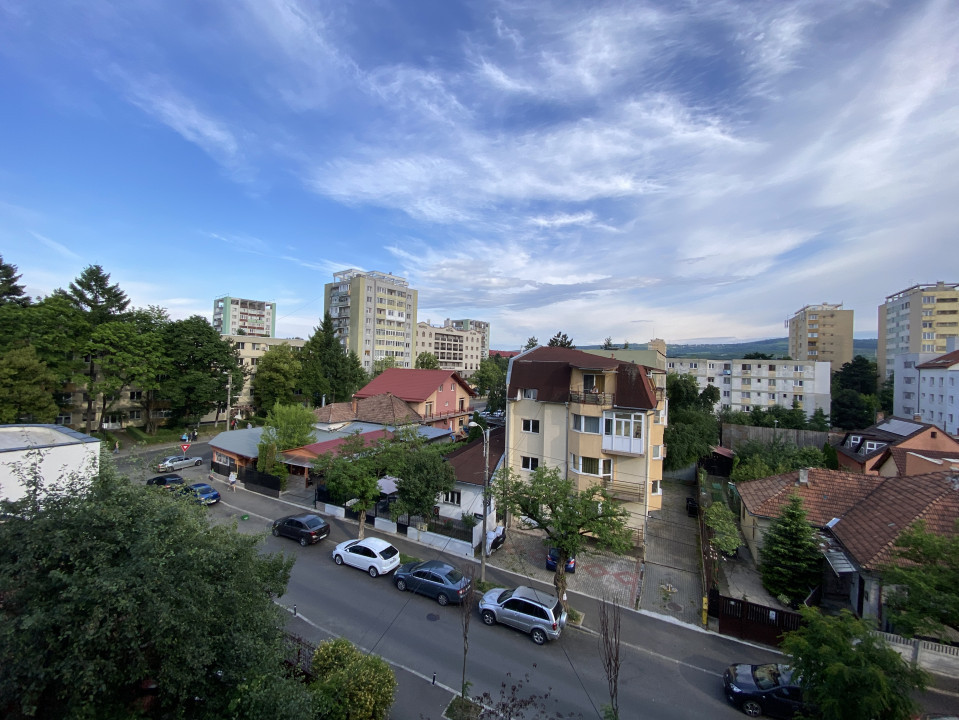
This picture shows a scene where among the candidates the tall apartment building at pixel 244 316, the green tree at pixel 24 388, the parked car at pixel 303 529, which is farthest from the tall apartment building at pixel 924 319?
the tall apartment building at pixel 244 316

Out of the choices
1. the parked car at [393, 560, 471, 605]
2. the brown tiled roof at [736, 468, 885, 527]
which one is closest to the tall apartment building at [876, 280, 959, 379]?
the brown tiled roof at [736, 468, 885, 527]

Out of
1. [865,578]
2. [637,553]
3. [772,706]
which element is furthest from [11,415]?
[865,578]

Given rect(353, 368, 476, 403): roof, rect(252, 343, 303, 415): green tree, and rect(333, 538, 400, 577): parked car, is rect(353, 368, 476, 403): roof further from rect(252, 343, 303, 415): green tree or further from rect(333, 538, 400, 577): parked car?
rect(333, 538, 400, 577): parked car

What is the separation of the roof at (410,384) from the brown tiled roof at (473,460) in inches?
651

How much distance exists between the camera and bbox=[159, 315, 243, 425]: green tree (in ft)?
135

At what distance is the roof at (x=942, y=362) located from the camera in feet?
153

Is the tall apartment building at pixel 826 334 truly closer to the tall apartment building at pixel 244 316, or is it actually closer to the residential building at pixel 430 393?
the residential building at pixel 430 393

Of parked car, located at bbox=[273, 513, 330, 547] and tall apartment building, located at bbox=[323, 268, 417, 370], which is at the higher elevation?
tall apartment building, located at bbox=[323, 268, 417, 370]

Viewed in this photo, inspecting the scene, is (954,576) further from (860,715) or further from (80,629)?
(80,629)

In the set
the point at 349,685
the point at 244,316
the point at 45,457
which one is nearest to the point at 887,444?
the point at 349,685

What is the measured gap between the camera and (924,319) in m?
73.6

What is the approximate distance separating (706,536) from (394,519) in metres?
15.4

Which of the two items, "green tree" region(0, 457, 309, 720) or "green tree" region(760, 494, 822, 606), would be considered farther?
"green tree" region(760, 494, 822, 606)

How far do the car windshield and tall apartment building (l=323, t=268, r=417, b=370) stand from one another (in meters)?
72.8
